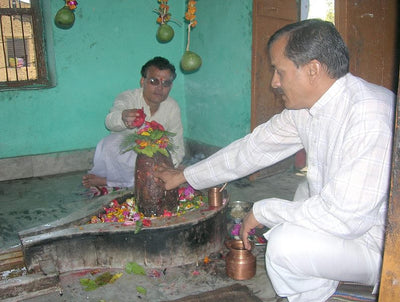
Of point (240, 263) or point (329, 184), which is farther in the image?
point (240, 263)

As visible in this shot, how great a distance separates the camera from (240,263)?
355cm

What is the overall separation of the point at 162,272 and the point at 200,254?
16.6 inches

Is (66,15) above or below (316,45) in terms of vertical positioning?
above

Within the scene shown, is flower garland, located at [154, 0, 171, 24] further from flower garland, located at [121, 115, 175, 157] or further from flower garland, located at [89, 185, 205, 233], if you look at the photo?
flower garland, located at [89, 185, 205, 233]

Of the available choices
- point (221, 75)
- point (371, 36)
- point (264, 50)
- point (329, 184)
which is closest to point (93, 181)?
point (221, 75)

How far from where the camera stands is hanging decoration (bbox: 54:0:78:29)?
6379 mm

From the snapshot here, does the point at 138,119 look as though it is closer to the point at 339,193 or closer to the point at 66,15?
the point at 339,193

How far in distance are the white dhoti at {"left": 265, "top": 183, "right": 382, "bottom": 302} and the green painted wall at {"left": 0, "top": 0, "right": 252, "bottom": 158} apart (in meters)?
4.23

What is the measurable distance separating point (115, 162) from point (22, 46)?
2927 mm

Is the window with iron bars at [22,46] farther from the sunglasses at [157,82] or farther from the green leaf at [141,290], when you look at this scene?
the green leaf at [141,290]

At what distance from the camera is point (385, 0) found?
17.0 ft

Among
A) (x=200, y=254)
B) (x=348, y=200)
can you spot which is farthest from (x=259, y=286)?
(x=348, y=200)

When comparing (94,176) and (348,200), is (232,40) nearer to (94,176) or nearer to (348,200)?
(94,176)

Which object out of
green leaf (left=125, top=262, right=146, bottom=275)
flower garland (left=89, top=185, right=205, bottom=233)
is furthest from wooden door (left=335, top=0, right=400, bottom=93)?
green leaf (left=125, top=262, right=146, bottom=275)
